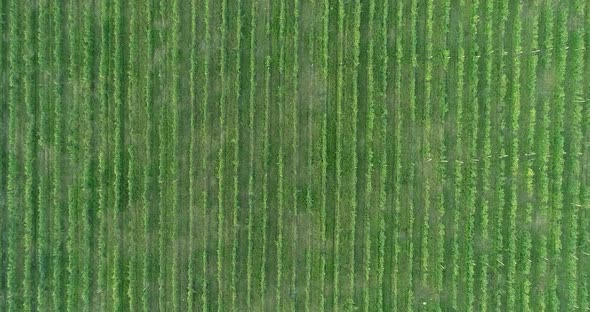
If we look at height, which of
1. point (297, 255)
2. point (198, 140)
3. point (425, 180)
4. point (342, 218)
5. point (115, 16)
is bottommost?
point (297, 255)

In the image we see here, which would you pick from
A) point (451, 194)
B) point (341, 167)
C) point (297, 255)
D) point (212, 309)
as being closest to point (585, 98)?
point (451, 194)

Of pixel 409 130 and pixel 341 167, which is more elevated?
pixel 409 130

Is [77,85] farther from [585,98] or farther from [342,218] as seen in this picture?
[585,98]

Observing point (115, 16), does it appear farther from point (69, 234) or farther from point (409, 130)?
point (409, 130)

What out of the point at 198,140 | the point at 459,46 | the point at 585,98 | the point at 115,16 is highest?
A: the point at 115,16

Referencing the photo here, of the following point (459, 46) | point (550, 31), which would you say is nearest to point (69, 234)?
Result: point (459, 46)

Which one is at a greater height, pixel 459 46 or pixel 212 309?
pixel 459 46
